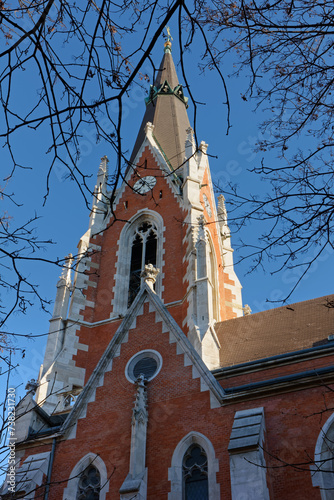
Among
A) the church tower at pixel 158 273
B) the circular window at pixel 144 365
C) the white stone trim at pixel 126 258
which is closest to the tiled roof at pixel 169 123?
the church tower at pixel 158 273

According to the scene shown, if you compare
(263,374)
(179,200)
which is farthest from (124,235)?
(263,374)

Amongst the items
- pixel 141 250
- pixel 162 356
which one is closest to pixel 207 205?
pixel 141 250

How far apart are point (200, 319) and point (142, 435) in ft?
30.3

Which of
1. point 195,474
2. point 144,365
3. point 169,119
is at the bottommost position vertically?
point 195,474

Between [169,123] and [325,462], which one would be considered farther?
[169,123]

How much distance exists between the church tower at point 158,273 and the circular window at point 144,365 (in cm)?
599

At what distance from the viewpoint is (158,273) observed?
2511 centimetres

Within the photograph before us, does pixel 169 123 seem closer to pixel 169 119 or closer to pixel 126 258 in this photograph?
pixel 169 119

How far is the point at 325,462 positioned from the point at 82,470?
16.1 ft

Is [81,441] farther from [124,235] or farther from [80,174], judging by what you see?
[124,235]

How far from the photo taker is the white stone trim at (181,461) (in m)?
11.2

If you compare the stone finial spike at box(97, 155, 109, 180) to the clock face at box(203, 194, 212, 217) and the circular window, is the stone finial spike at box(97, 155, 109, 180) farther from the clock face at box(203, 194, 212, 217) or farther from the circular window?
the circular window

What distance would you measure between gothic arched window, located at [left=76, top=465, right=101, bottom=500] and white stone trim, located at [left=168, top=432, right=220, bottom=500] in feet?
5.52

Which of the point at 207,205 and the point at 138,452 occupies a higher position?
the point at 207,205
